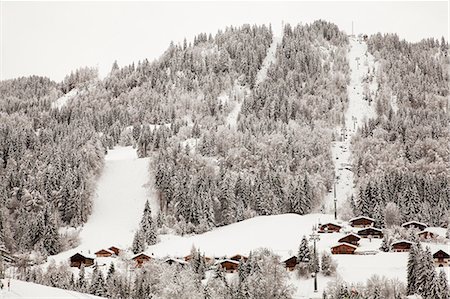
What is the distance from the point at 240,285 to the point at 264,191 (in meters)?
57.6

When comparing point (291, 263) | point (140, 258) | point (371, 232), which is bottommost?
point (140, 258)

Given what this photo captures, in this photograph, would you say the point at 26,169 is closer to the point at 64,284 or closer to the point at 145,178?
the point at 145,178

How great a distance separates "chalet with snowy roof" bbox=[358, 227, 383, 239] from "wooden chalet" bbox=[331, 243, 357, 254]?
14141 millimetres

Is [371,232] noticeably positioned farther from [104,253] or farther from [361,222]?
[104,253]

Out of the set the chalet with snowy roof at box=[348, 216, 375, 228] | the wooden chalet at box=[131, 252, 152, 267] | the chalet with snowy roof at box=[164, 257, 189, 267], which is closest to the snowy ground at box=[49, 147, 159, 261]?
the wooden chalet at box=[131, 252, 152, 267]

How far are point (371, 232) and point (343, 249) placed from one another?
15.9m

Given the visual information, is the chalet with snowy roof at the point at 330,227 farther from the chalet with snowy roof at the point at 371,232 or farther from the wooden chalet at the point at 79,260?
the wooden chalet at the point at 79,260

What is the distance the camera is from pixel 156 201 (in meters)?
119

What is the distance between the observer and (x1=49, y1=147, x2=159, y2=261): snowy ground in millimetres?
99688

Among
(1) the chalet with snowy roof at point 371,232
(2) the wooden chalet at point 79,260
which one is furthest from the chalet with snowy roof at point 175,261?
(1) the chalet with snowy roof at point 371,232

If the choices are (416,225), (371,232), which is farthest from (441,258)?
(416,225)

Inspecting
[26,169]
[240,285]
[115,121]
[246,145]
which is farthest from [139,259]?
[115,121]

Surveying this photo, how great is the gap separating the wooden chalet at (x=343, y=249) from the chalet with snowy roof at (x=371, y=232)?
14141 mm

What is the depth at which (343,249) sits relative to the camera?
77.9m
